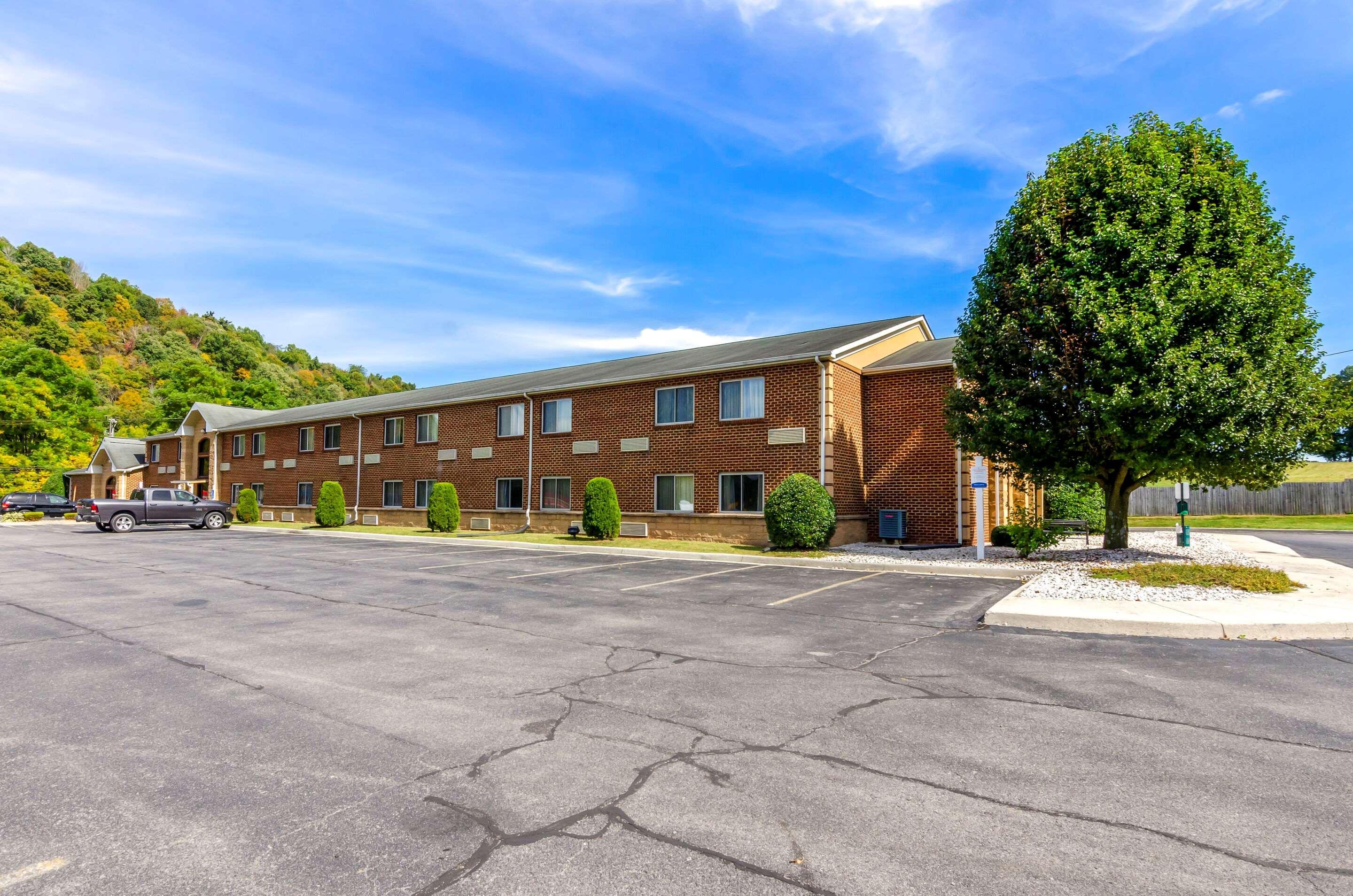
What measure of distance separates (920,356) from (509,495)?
15963 mm

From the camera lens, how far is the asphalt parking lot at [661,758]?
10.3 feet

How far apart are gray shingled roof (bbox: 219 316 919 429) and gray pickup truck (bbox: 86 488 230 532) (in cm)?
647

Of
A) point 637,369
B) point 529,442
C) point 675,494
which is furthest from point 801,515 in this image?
point 529,442

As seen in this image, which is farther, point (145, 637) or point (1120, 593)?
point (1120, 593)

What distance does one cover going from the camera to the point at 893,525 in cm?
2038

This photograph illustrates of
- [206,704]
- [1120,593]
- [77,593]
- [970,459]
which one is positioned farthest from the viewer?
[970,459]

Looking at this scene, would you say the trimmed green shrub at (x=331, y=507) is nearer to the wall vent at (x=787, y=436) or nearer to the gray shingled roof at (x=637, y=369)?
the gray shingled roof at (x=637, y=369)

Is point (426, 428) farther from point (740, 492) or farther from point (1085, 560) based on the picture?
point (1085, 560)

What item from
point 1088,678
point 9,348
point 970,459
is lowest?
point 1088,678

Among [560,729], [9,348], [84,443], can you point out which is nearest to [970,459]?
[560,729]

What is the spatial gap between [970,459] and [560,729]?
18051mm

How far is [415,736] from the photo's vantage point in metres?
4.79

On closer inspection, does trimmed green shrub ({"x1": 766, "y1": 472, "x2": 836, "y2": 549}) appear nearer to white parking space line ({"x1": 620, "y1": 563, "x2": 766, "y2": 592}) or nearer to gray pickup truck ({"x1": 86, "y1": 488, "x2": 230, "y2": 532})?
white parking space line ({"x1": 620, "y1": 563, "x2": 766, "y2": 592})

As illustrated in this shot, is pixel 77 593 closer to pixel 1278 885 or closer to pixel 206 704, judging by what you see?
pixel 206 704
